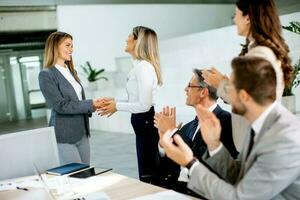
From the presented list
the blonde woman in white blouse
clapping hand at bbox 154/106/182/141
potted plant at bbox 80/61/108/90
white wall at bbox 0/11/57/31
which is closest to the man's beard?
A: clapping hand at bbox 154/106/182/141

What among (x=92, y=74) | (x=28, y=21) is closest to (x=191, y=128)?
(x=92, y=74)

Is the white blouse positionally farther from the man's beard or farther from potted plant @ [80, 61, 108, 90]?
potted plant @ [80, 61, 108, 90]

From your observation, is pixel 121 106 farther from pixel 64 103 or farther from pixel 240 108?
pixel 240 108

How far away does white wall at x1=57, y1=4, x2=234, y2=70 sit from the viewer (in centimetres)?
892

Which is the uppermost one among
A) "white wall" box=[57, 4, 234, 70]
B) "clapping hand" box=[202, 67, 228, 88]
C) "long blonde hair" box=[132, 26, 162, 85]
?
"white wall" box=[57, 4, 234, 70]

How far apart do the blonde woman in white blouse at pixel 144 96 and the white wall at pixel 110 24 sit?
20.7 ft

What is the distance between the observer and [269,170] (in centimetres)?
113

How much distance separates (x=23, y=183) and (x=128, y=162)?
3.14m

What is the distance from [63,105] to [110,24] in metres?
6.89

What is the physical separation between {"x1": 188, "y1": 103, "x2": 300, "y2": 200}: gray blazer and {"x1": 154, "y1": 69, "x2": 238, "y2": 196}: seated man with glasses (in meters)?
0.73

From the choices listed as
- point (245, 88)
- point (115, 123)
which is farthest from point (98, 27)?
point (245, 88)

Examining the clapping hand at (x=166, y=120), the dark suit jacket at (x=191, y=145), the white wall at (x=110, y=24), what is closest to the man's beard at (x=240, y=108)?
the dark suit jacket at (x=191, y=145)

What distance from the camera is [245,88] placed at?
1.21 metres

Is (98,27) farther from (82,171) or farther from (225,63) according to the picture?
(82,171)
